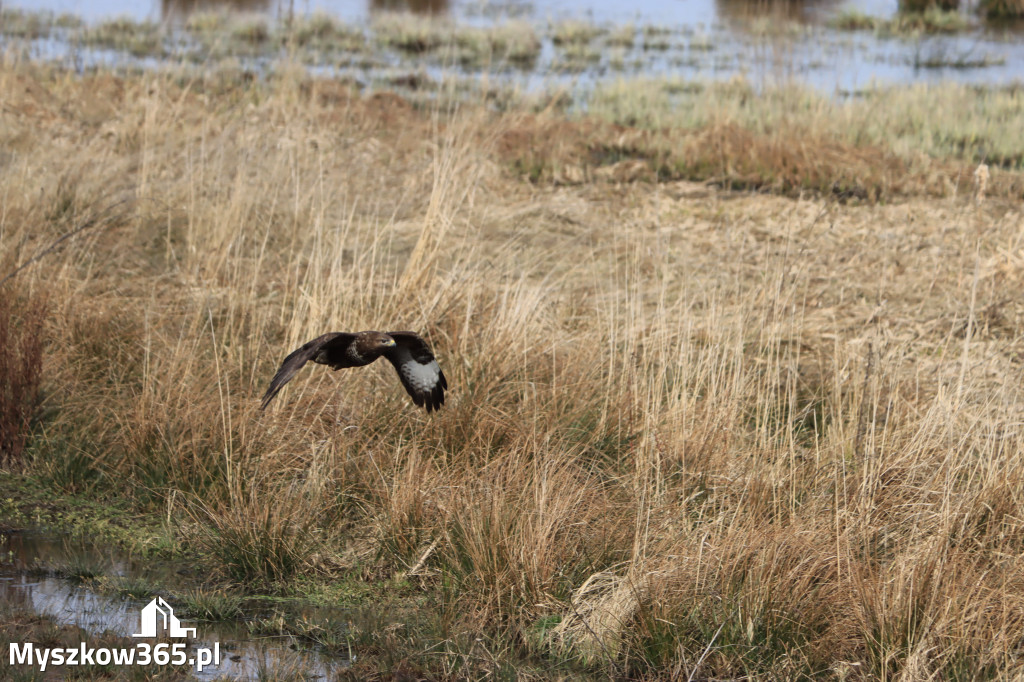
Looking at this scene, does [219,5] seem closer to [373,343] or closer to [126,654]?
[373,343]

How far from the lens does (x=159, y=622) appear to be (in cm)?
340

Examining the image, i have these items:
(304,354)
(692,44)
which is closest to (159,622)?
(304,354)

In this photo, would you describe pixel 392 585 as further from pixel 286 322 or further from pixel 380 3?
pixel 380 3

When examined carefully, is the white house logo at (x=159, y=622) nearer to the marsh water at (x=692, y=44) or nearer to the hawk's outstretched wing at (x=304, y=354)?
the hawk's outstretched wing at (x=304, y=354)

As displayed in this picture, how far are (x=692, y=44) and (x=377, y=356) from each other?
17.3 metres

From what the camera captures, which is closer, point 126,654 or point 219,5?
point 126,654

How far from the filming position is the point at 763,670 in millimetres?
3172

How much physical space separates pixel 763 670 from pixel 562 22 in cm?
1890

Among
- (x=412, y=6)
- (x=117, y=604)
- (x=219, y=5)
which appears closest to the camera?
(x=117, y=604)

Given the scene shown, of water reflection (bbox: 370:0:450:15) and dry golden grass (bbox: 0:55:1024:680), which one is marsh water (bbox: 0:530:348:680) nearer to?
dry golden grass (bbox: 0:55:1024:680)

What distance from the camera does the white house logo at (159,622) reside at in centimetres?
333

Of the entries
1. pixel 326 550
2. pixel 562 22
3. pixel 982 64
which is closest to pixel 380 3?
pixel 562 22

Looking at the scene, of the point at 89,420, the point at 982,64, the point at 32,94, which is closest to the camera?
the point at 89,420

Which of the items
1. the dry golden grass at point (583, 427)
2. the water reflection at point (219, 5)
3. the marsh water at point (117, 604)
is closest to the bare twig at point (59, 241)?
the dry golden grass at point (583, 427)
